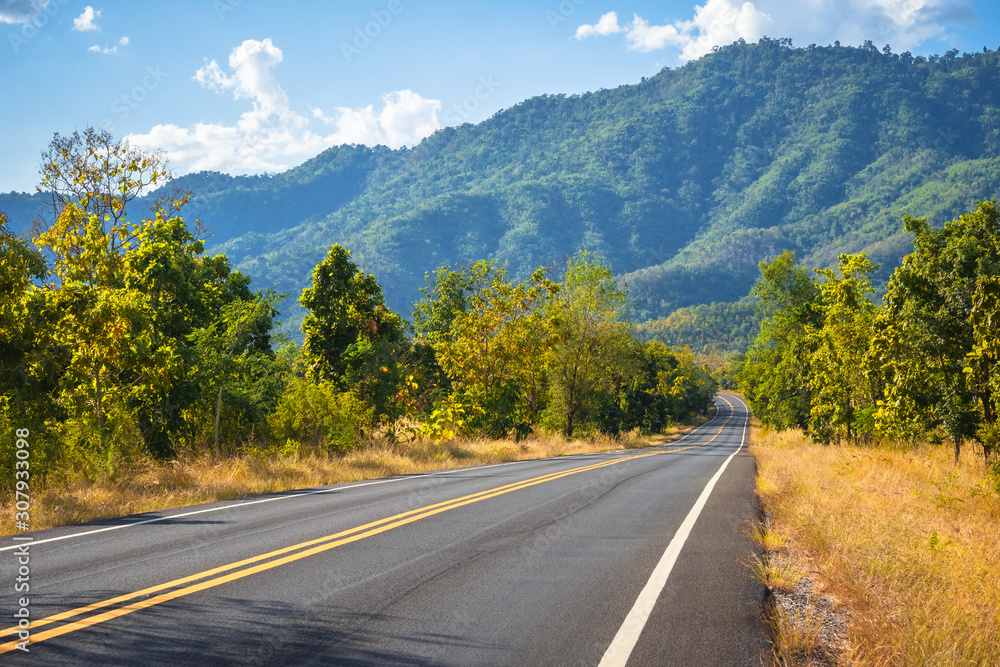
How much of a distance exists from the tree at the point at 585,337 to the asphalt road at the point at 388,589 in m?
32.6

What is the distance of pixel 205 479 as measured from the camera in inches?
459

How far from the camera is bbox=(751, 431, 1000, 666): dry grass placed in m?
3.97

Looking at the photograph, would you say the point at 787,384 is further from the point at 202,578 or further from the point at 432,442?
the point at 202,578

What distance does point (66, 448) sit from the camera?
11.9m

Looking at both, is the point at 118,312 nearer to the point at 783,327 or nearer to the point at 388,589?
Answer: the point at 388,589

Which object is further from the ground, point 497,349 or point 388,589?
point 497,349

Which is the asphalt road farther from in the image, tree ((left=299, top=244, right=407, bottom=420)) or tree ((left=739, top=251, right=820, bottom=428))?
tree ((left=739, top=251, right=820, bottom=428))

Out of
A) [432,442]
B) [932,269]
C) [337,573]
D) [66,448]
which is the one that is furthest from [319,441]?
[932,269]

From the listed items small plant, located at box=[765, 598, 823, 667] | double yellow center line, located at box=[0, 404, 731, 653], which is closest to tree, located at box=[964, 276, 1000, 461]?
small plant, located at box=[765, 598, 823, 667]

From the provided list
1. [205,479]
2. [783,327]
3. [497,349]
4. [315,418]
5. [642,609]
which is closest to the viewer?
[642,609]

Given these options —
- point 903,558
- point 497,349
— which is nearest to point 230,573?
point 903,558

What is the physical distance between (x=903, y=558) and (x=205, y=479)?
10978mm

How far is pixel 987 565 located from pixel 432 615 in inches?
231

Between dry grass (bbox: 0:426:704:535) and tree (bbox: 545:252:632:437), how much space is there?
69.1ft
